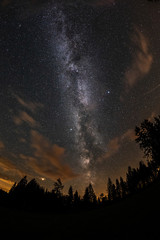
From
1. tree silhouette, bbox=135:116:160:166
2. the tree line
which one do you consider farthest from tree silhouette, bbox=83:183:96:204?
tree silhouette, bbox=135:116:160:166

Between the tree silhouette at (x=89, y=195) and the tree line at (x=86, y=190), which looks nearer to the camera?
the tree line at (x=86, y=190)

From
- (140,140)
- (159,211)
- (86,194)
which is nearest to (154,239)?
(159,211)

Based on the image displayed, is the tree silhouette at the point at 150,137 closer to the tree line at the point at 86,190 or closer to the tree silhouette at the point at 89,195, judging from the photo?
the tree line at the point at 86,190

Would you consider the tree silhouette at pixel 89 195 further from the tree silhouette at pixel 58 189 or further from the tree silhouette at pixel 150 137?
the tree silhouette at pixel 150 137

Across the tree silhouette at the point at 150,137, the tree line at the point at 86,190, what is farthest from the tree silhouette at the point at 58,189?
the tree silhouette at the point at 150,137

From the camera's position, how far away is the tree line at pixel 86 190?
925 inches

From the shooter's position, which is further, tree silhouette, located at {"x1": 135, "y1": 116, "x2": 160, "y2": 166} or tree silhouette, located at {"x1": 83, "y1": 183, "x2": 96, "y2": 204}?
tree silhouette, located at {"x1": 83, "y1": 183, "x2": 96, "y2": 204}

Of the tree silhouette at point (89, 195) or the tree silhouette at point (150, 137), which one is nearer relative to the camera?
the tree silhouette at point (150, 137)

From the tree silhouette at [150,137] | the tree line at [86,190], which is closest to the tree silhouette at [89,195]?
the tree line at [86,190]

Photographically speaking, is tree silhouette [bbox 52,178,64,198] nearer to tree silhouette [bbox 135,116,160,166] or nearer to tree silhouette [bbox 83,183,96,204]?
tree silhouette [bbox 83,183,96,204]

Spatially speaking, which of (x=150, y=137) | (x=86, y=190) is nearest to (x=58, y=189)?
(x=86, y=190)

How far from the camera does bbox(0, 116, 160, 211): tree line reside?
77.0 feet

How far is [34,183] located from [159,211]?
57.3 metres

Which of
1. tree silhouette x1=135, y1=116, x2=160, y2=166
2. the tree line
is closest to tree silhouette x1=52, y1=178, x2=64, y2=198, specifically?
the tree line
